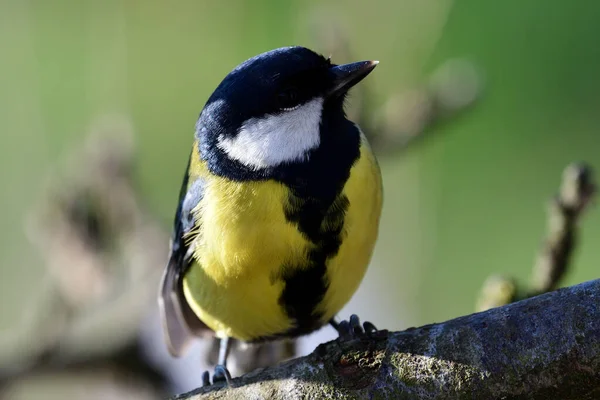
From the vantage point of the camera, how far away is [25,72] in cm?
327

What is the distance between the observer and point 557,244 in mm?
1449

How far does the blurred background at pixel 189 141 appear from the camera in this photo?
2023mm

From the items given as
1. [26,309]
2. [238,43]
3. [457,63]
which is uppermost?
[238,43]

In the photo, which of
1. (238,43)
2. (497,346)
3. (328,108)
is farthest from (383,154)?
(497,346)

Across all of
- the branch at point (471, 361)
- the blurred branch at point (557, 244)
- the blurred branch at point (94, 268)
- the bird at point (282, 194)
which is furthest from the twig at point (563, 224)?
the blurred branch at point (94, 268)

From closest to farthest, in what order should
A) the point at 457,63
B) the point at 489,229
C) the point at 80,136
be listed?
the point at 457,63 → the point at 489,229 → the point at 80,136

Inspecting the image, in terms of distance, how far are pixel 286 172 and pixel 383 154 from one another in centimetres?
80

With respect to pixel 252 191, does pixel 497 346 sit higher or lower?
lower

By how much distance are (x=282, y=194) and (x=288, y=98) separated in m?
0.19

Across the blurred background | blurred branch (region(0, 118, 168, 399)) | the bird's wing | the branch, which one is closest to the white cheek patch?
the bird's wing

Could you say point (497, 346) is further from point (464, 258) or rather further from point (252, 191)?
point (464, 258)

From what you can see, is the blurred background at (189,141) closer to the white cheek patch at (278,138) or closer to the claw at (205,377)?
the claw at (205,377)

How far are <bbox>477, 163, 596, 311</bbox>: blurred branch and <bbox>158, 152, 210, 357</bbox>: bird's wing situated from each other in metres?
0.58

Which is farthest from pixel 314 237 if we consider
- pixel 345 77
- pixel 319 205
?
pixel 345 77
